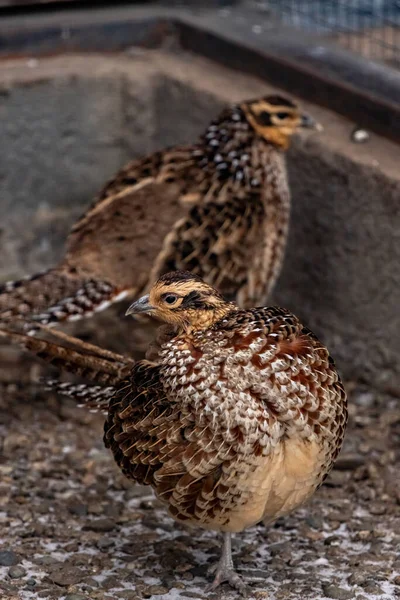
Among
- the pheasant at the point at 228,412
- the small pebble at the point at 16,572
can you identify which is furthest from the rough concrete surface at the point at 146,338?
the pheasant at the point at 228,412

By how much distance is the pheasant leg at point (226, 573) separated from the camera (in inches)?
168

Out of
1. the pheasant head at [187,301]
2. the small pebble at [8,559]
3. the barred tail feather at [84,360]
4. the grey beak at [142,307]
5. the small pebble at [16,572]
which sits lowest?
the small pebble at [8,559]

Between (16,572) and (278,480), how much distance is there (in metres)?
1.09

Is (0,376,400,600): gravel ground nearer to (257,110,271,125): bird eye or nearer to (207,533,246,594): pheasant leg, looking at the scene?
(207,533,246,594): pheasant leg

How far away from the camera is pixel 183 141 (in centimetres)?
679

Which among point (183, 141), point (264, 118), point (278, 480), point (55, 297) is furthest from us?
point (183, 141)

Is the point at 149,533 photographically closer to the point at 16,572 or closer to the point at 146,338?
the point at 16,572

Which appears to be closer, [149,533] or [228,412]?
[228,412]

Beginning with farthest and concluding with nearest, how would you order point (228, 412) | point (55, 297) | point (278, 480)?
point (55, 297), point (278, 480), point (228, 412)

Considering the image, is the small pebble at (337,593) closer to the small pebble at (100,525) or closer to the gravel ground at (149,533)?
the gravel ground at (149,533)

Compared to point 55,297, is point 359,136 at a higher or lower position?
higher

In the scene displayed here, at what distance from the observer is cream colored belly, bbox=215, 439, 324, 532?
12.5ft

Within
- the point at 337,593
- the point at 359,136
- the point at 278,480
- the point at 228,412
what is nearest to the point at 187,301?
the point at 228,412

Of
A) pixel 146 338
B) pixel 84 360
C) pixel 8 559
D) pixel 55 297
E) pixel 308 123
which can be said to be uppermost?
pixel 308 123
